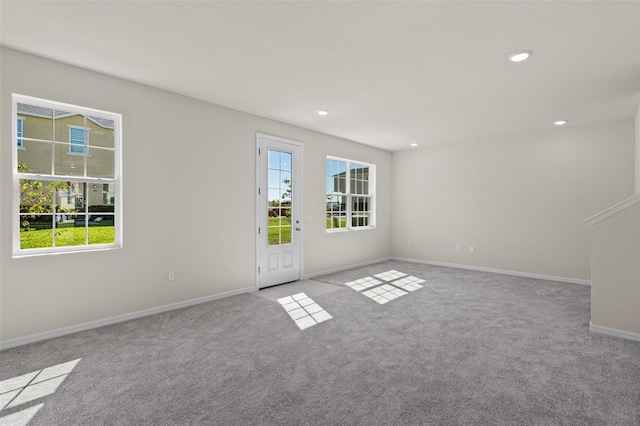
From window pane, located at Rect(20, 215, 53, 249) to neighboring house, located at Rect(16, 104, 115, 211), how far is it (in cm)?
22

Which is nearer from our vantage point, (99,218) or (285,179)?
(99,218)

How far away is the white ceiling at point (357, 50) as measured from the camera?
2217mm

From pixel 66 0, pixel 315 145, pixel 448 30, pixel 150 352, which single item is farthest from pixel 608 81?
pixel 150 352

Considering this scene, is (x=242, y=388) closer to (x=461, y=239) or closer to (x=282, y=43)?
(x=282, y=43)

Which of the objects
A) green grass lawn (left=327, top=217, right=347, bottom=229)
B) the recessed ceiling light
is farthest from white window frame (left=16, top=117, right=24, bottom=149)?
the recessed ceiling light

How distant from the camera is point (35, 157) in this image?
2.97 metres

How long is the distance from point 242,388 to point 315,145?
4.35 meters

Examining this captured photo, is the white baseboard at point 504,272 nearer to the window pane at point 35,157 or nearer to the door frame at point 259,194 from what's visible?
the door frame at point 259,194

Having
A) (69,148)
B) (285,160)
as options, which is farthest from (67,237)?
(285,160)

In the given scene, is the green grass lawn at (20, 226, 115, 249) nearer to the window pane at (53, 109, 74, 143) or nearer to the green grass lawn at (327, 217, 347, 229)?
the window pane at (53, 109, 74, 143)

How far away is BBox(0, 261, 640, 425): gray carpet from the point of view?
1.88 meters

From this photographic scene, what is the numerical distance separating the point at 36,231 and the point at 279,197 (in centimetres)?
299

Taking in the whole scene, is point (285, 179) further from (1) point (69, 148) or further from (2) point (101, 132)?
(1) point (69, 148)

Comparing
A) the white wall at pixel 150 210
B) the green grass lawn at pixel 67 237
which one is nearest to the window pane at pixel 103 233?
the green grass lawn at pixel 67 237
